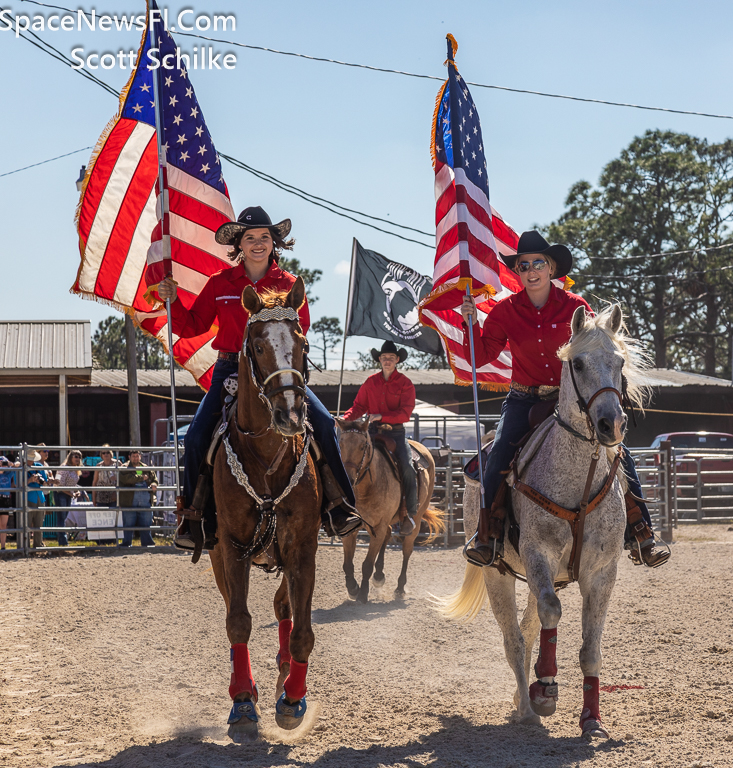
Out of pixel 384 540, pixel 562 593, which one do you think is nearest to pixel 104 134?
pixel 384 540

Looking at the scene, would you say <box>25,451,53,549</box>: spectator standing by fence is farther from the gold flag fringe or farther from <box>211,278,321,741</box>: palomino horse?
<box>211,278,321,741</box>: palomino horse

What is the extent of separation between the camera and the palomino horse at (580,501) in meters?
4.81

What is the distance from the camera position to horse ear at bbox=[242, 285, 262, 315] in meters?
4.75

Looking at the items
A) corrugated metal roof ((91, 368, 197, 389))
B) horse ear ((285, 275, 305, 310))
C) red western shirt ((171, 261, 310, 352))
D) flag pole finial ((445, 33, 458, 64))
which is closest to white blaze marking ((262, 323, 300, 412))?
horse ear ((285, 275, 305, 310))

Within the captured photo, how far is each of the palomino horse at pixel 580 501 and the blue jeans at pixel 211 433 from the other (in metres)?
1.11

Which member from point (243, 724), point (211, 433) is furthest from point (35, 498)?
point (243, 724)

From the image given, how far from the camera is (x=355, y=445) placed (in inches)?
407

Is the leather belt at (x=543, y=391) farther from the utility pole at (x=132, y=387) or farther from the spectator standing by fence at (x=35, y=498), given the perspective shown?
the utility pole at (x=132, y=387)

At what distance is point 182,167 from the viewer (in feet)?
24.0

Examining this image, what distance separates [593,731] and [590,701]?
7.8 inches

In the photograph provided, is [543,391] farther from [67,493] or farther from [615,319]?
[67,493]

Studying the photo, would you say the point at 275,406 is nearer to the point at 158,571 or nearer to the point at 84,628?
the point at 84,628

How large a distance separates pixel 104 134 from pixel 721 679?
268 inches

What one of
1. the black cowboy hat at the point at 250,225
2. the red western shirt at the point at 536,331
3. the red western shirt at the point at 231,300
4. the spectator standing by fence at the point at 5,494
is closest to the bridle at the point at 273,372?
the red western shirt at the point at 231,300
